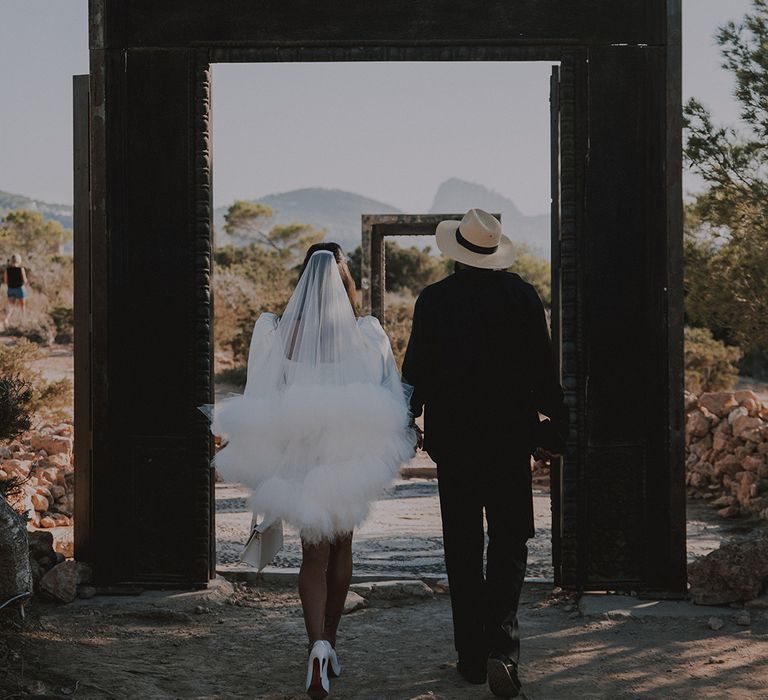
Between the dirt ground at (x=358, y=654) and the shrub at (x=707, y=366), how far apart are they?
37.1 feet

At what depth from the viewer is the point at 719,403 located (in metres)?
11.8

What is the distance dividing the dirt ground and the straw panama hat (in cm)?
173

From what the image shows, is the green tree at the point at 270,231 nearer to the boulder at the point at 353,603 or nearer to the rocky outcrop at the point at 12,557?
the boulder at the point at 353,603

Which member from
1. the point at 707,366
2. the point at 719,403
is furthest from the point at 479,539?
the point at 707,366

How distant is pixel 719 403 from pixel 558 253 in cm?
623

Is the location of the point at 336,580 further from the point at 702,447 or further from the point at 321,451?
the point at 702,447

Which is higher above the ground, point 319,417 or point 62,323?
point 62,323

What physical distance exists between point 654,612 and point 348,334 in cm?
241

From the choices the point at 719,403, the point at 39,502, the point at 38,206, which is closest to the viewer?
the point at 39,502

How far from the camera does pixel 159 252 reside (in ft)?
20.2

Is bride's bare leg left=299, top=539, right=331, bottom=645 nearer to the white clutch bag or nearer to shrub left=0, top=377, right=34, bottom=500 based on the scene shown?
the white clutch bag

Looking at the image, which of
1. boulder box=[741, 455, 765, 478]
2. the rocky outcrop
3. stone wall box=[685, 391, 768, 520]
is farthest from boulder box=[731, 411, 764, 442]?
the rocky outcrop

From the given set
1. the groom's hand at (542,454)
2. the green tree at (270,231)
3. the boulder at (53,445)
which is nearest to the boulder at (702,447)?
the boulder at (53,445)

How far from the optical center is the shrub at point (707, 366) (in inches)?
663
